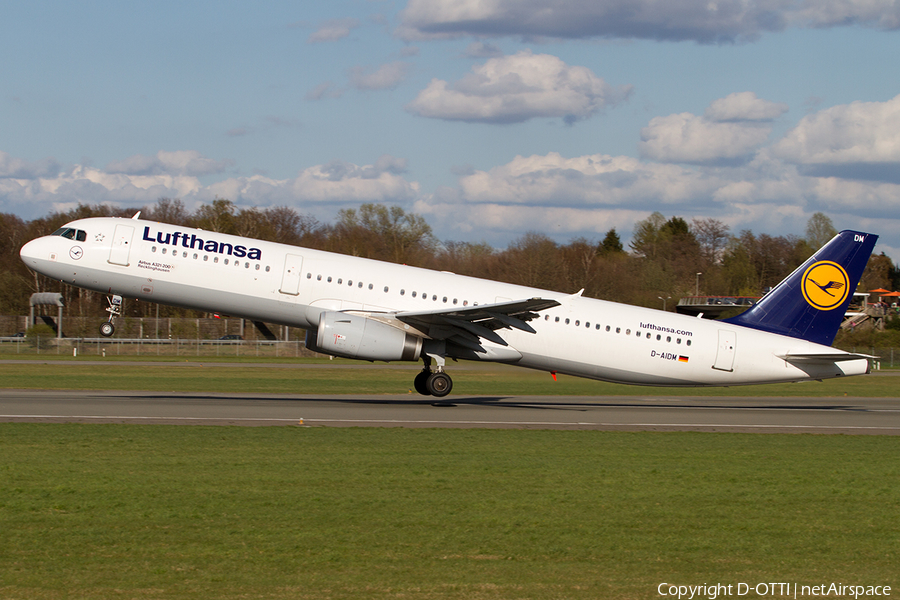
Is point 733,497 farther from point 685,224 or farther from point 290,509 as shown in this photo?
point 685,224

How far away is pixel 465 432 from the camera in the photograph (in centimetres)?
1969

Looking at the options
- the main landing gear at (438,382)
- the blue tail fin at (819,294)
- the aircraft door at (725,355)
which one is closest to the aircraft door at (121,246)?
the main landing gear at (438,382)

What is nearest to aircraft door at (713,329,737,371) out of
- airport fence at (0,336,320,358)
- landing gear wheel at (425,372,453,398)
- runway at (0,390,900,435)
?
runway at (0,390,900,435)

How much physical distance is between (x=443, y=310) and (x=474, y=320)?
1.25 metres

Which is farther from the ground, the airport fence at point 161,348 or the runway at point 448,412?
the runway at point 448,412

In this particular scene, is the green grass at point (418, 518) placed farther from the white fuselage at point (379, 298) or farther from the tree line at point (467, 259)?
the tree line at point (467, 259)

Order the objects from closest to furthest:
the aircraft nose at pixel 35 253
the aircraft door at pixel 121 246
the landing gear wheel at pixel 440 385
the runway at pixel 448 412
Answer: the runway at pixel 448 412 → the aircraft door at pixel 121 246 → the aircraft nose at pixel 35 253 → the landing gear wheel at pixel 440 385

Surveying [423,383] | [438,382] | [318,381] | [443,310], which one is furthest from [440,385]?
[318,381]

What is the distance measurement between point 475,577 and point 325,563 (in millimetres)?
1547

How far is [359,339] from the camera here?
24.9 m

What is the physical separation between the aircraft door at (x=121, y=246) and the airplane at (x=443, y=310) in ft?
0.12

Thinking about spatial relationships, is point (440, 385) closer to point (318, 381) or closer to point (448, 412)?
point (448, 412)

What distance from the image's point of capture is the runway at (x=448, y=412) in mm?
21328

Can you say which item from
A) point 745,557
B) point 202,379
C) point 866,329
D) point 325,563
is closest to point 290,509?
point 325,563
